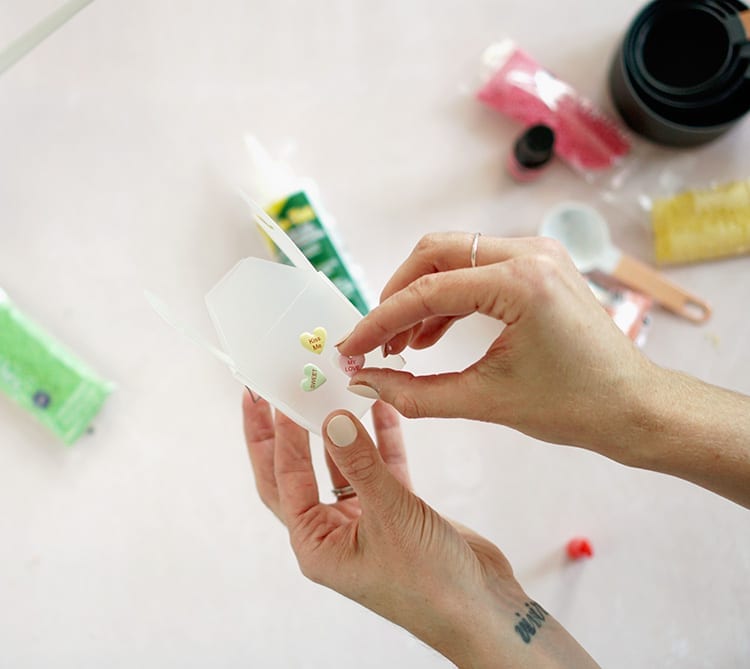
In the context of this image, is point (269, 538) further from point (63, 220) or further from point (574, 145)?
point (574, 145)

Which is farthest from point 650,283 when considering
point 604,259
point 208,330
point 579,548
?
point 208,330

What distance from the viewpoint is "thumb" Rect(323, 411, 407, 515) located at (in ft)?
1.75

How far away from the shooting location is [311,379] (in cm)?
61

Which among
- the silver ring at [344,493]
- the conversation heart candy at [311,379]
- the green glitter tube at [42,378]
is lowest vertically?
the silver ring at [344,493]

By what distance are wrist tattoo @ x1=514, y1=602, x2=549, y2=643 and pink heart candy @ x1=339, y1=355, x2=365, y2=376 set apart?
286 millimetres

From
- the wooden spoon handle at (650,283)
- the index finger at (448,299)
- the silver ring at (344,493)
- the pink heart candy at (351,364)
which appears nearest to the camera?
the index finger at (448,299)

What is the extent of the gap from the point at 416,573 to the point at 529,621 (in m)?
0.14

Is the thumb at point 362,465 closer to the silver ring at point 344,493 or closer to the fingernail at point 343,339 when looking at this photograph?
the fingernail at point 343,339

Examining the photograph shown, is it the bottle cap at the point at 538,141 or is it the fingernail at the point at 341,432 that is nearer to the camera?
the fingernail at the point at 341,432

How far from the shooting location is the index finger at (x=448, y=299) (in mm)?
481

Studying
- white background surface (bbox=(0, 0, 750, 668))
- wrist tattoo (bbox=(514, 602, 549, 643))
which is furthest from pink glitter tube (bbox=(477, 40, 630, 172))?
wrist tattoo (bbox=(514, 602, 549, 643))

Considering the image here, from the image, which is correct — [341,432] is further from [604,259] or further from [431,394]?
[604,259]

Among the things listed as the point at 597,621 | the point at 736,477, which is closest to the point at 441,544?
the point at 736,477

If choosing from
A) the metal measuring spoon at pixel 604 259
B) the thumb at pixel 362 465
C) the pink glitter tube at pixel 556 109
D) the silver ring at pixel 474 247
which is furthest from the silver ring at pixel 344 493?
the pink glitter tube at pixel 556 109
